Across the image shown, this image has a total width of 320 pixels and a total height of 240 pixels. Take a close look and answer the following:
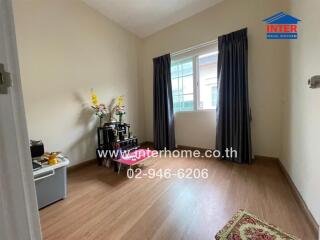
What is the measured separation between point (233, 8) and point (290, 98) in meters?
1.77

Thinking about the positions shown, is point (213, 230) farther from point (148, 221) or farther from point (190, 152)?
point (190, 152)

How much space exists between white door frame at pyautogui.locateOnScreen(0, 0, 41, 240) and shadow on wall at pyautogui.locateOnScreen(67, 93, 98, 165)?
230 cm

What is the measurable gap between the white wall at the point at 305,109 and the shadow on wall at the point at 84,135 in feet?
9.67

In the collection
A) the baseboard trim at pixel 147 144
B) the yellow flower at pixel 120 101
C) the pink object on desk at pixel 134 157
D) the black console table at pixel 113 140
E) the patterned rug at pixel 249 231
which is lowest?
the patterned rug at pixel 249 231

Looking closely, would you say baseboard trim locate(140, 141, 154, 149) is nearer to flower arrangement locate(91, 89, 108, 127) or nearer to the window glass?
flower arrangement locate(91, 89, 108, 127)

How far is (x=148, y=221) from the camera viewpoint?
4.45ft

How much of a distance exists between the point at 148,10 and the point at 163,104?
180 centimetres

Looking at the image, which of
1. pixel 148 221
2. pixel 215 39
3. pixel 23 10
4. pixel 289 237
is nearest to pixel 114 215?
pixel 148 221

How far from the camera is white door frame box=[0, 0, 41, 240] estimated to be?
435 millimetres

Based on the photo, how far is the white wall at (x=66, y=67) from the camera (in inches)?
82.3

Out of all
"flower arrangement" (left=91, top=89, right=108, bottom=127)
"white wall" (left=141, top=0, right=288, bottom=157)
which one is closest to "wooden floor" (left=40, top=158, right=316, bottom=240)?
"white wall" (left=141, top=0, right=288, bottom=157)

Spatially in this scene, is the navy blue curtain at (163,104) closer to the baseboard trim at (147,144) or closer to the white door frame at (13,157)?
the baseboard trim at (147,144)

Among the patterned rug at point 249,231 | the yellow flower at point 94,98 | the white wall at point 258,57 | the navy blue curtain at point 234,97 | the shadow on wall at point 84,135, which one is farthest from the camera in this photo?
the yellow flower at point 94,98

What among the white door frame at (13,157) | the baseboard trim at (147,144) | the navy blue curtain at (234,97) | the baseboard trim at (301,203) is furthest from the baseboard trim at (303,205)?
the baseboard trim at (147,144)
